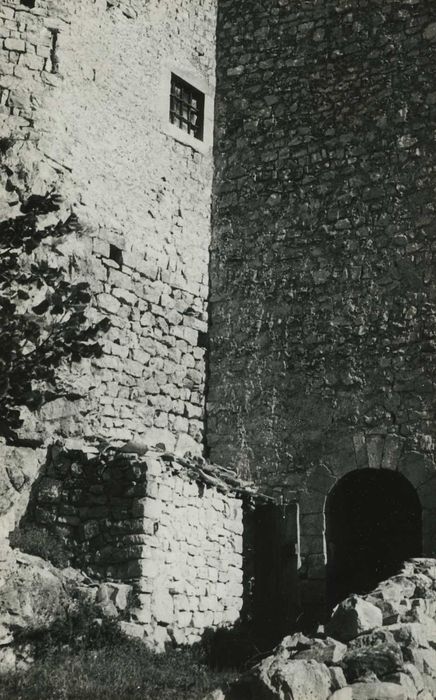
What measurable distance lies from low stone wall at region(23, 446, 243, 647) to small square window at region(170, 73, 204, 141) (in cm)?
470

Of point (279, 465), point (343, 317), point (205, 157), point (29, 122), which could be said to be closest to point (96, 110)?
point (29, 122)

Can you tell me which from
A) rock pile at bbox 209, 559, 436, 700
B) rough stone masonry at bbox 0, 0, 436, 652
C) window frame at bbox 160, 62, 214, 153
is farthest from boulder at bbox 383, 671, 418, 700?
window frame at bbox 160, 62, 214, 153

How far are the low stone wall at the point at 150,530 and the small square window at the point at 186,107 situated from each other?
4.70 metres

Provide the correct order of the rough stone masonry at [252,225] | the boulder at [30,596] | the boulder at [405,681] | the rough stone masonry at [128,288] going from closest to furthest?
the boulder at [405,681]
the boulder at [30,596]
the rough stone masonry at [128,288]
the rough stone masonry at [252,225]

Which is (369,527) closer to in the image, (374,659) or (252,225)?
(252,225)

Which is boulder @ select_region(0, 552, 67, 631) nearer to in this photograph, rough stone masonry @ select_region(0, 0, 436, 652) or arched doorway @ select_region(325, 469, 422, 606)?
rough stone masonry @ select_region(0, 0, 436, 652)

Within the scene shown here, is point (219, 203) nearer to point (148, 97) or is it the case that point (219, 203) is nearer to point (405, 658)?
point (148, 97)

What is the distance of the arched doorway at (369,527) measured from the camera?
1075 centimetres

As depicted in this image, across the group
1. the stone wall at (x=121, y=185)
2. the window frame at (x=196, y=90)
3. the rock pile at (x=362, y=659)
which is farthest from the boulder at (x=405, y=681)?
the window frame at (x=196, y=90)

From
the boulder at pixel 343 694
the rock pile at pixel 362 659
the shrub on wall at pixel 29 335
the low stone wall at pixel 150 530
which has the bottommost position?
the boulder at pixel 343 694

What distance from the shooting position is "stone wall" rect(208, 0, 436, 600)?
421 inches

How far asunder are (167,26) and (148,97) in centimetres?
111

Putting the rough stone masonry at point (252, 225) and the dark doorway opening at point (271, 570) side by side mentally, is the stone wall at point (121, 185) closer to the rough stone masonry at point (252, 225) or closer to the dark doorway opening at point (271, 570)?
the rough stone masonry at point (252, 225)

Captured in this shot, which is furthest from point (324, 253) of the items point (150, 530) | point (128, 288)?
point (150, 530)
